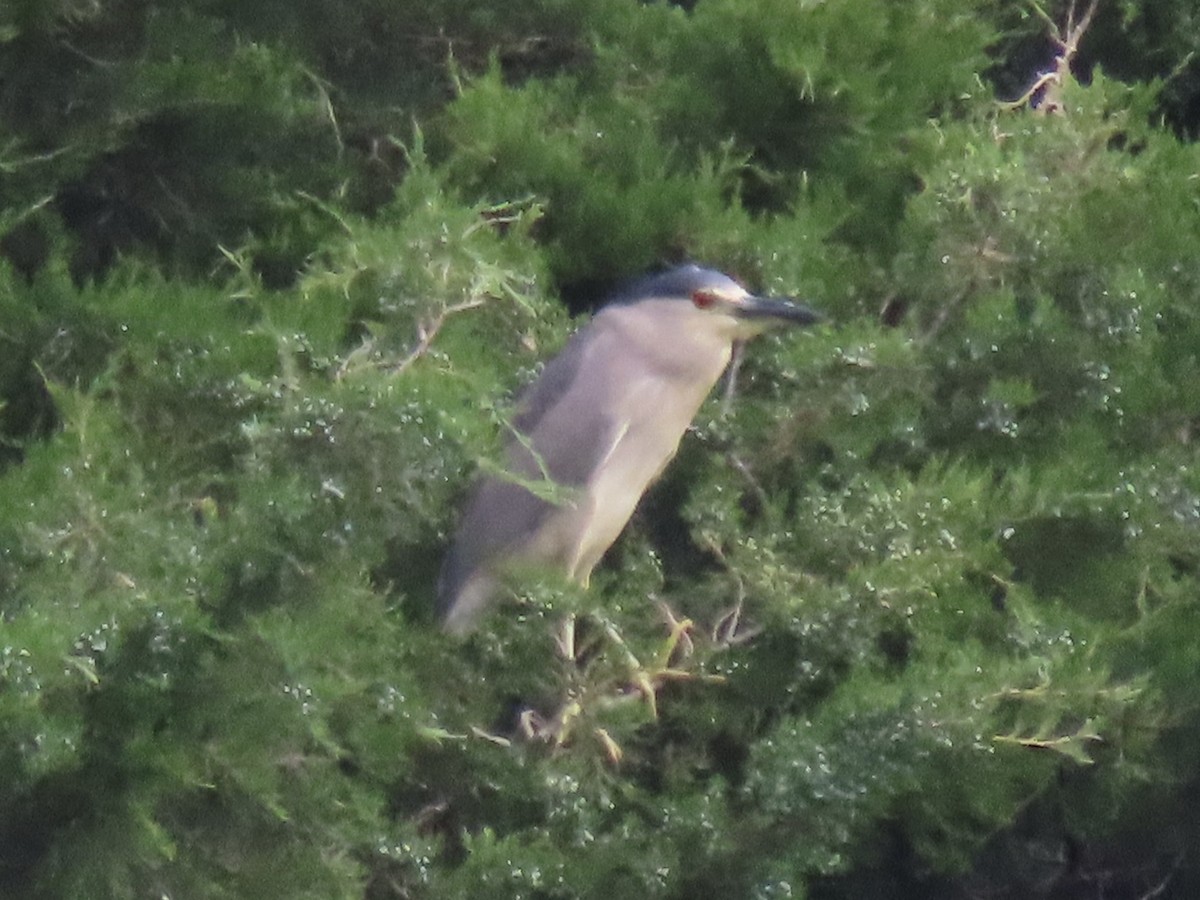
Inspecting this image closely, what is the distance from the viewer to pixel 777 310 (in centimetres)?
202

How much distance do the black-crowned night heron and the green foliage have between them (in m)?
0.05

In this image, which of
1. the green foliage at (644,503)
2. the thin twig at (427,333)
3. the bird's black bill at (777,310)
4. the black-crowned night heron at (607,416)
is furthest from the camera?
the black-crowned night heron at (607,416)

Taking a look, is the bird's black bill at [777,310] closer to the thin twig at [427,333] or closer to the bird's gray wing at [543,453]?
the bird's gray wing at [543,453]

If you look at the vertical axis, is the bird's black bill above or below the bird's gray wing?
above

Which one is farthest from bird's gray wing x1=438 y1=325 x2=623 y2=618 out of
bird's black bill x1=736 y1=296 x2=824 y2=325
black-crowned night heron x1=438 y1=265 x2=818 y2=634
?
bird's black bill x1=736 y1=296 x2=824 y2=325

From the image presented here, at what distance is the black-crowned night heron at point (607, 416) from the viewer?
2115 mm

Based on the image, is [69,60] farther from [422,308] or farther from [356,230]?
[422,308]

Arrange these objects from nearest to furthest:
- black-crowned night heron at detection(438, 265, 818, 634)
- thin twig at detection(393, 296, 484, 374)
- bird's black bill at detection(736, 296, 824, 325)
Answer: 1. thin twig at detection(393, 296, 484, 374)
2. bird's black bill at detection(736, 296, 824, 325)
3. black-crowned night heron at detection(438, 265, 818, 634)

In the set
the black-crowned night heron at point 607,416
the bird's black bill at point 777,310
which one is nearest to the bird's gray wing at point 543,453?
the black-crowned night heron at point 607,416

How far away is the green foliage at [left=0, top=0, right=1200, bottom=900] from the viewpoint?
154cm

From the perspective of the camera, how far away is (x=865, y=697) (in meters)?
1.68

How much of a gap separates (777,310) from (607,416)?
33 cm

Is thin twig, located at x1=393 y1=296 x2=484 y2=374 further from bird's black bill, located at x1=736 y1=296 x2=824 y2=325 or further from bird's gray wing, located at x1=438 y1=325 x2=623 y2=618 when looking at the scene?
bird's black bill, located at x1=736 y1=296 x2=824 y2=325

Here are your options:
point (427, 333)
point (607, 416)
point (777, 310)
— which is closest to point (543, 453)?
point (607, 416)
